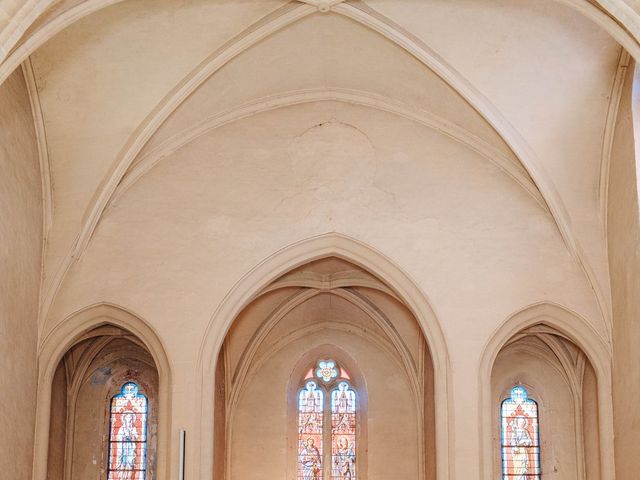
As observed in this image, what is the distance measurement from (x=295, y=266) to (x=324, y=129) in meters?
2.05

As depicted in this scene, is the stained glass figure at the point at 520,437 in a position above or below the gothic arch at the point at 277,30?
below

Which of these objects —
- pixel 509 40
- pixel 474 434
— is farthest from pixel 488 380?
pixel 509 40

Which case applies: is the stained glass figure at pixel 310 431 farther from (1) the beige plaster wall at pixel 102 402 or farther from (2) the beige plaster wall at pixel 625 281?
(2) the beige plaster wall at pixel 625 281

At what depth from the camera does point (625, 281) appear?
13.9m

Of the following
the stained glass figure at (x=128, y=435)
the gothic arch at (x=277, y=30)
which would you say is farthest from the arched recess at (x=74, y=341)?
the stained glass figure at (x=128, y=435)

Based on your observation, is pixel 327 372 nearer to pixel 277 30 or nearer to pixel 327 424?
pixel 327 424

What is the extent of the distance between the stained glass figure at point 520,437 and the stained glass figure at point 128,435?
6529mm

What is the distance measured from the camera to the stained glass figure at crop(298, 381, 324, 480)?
20312 millimetres

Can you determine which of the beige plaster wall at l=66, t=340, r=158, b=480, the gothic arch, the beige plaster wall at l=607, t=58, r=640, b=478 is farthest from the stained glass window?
the beige plaster wall at l=607, t=58, r=640, b=478

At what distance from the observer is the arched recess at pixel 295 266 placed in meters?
14.7

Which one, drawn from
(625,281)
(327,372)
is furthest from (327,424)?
(625,281)

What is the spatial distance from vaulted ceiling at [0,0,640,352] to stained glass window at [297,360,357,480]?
5.95 m

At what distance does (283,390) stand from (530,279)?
22.6 feet

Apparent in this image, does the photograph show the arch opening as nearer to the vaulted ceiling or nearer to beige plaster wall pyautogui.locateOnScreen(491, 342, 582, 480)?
beige plaster wall pyautogui.locateOnScreen(491, 342, 582, 480)
